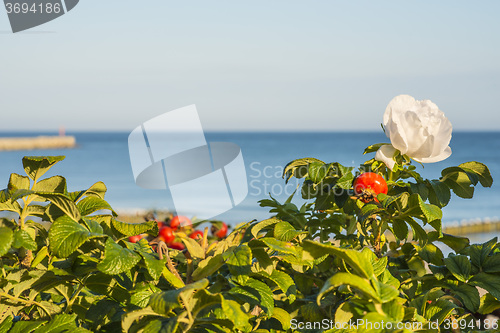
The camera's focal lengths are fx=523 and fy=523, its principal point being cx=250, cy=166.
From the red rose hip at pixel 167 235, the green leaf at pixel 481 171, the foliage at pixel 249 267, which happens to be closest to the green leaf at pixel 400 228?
the foliage at pixel 249 267

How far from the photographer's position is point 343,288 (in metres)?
0.92

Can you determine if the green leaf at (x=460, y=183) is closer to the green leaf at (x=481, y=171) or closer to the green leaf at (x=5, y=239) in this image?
the green leaf at (x=481, y=171)

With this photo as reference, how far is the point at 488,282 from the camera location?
41.2 inches

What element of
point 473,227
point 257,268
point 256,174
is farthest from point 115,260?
point 256,174

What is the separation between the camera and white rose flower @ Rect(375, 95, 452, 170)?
4.08ft

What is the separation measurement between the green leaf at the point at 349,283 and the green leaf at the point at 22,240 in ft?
1.55

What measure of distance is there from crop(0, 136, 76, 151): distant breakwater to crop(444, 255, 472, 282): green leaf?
59.7 metres

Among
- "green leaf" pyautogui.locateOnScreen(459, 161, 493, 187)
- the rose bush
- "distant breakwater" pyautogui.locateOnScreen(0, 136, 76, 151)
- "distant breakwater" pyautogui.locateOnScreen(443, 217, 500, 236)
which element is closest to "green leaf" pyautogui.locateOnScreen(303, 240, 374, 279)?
the rose bush

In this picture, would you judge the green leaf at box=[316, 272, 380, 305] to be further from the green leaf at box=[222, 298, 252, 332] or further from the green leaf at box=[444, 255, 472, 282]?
the green leaf at box=[444, 255, 472, 282]

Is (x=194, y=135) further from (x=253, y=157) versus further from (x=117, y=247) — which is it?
(x=253, y=157)

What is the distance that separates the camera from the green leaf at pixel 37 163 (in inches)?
37.3

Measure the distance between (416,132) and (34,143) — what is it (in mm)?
61144

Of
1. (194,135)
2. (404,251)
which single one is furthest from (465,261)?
(194,135)

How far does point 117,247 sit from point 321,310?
0.42 meters
